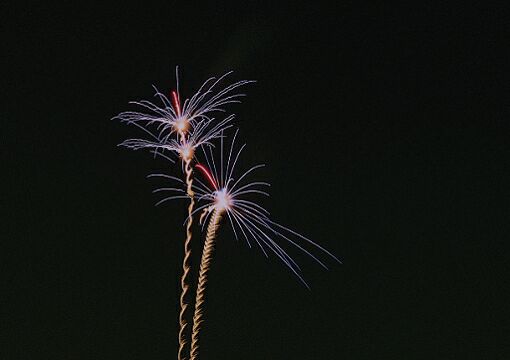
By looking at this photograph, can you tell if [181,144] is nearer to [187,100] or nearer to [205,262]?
[187,100]

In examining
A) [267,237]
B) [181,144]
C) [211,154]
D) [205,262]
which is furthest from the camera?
[211,154]

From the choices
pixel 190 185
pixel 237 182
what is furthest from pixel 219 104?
pixel 190 185

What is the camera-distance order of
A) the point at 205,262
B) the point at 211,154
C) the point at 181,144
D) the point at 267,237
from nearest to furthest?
the point at 205,262 < the point at 267,237 < the point at 181,144 < the point at 211,154

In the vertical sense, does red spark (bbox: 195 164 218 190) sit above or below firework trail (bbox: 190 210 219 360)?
above

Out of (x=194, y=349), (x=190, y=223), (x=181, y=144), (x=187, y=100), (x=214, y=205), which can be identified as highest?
(x=187, y=100)

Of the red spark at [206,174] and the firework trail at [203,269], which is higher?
the red spark at [206,174]

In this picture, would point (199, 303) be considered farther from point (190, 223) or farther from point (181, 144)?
point (181, 144)

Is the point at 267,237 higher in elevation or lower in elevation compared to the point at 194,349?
higher

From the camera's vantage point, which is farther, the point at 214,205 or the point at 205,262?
the point at 214,205

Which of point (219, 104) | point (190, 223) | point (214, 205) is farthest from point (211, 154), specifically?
point (190, 223)
